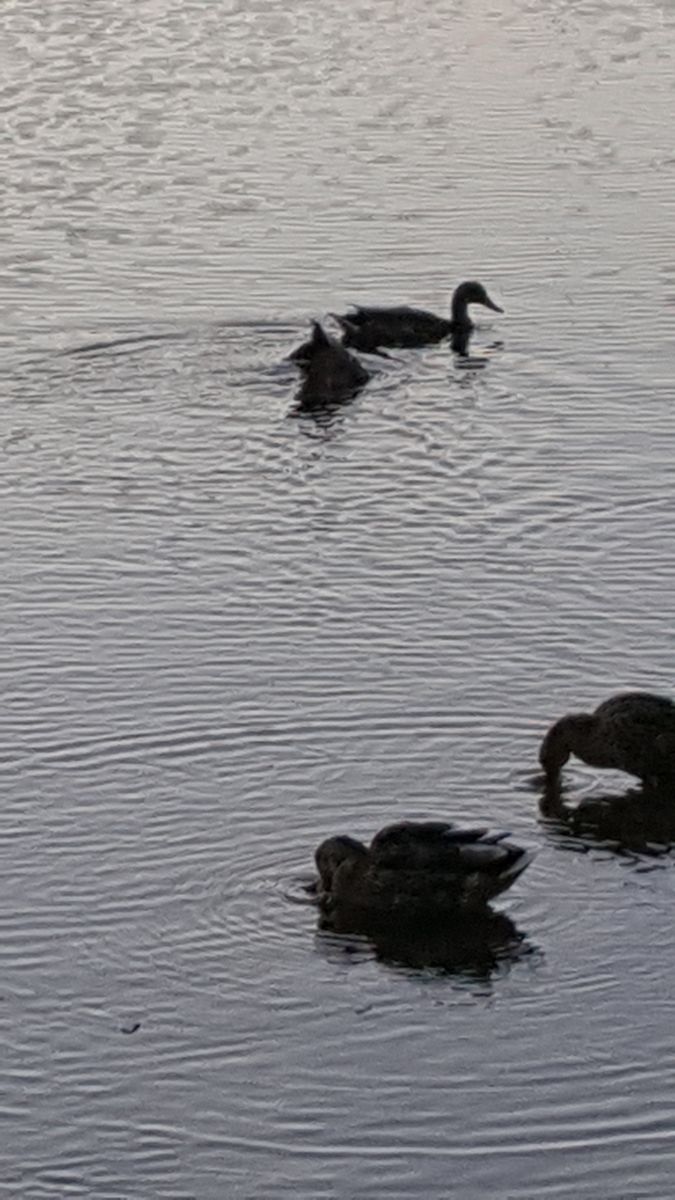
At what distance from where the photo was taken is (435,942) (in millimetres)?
10641

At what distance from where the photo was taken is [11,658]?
13.1 m

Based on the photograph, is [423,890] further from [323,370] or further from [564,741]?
[323,370]

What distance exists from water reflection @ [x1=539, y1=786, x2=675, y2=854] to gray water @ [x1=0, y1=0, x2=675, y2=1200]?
30mm

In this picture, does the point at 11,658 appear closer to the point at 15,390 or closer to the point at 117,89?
the point at 15,390

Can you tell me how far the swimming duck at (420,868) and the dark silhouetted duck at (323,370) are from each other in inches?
261

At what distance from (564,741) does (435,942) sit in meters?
1.33

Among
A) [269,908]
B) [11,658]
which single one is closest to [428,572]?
[11,658]

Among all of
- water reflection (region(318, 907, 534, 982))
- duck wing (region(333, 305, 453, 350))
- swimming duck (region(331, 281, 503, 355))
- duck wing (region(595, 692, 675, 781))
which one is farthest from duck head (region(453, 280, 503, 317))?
water reflection (region(318, 907, 534, 982))

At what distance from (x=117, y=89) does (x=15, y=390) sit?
729cm

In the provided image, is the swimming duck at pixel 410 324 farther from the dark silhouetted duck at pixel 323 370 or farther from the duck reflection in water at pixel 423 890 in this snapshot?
the duck reflection in water at pixel 423 890

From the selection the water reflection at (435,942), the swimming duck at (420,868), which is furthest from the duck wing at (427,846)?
the water reflection at (435,942)

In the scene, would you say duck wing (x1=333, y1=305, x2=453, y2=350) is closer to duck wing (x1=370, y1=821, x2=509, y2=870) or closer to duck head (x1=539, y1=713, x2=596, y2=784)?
duck head (x1=539, y1=713, x2=596, y2=784)

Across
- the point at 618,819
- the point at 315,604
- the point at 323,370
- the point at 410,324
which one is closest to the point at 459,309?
the point at 410,324

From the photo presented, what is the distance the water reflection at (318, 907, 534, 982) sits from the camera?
10.4m
